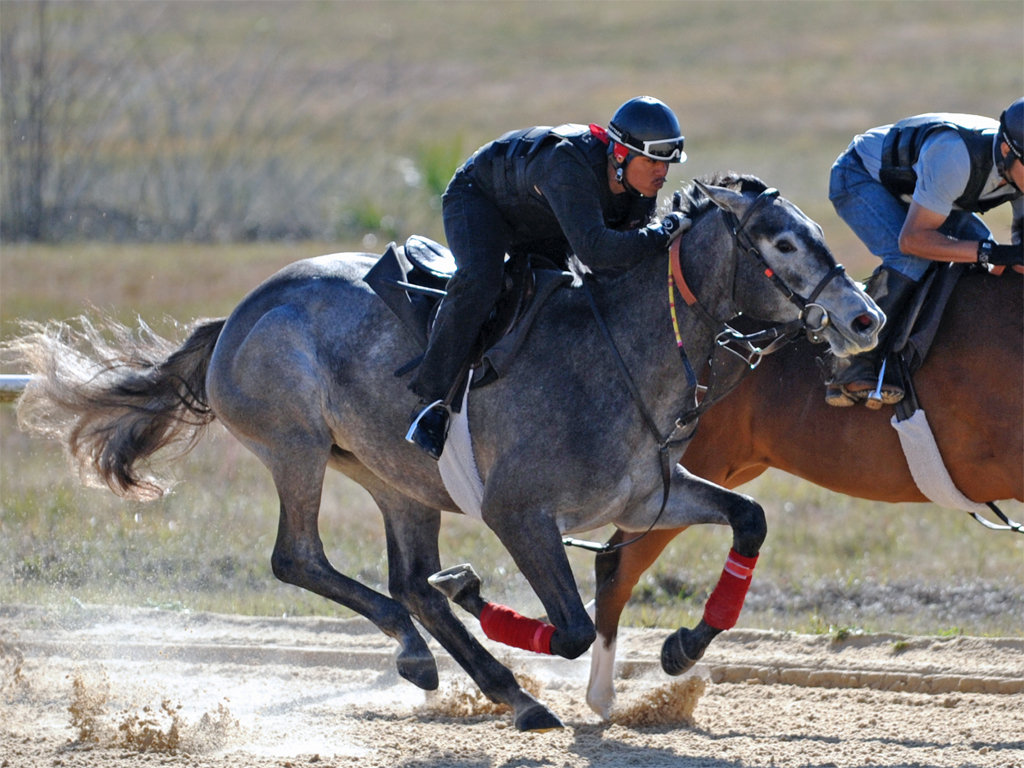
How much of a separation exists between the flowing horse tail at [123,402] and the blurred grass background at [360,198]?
2.60 feet

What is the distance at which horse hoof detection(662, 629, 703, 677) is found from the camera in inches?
205

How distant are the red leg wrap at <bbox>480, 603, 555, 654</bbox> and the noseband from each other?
1.23m

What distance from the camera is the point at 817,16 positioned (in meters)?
54.5

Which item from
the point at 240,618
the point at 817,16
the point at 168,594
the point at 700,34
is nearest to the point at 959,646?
the point at 240,618

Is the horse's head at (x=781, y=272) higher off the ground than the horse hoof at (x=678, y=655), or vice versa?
the horse's head at (x=781, y=272)

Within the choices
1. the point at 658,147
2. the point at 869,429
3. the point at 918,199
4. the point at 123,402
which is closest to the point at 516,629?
the point at 869,429

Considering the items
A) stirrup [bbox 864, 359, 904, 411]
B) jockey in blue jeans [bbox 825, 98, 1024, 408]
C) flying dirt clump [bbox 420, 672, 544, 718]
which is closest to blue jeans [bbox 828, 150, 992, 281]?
jockey in blue jeans [bbox 825, 98, 1024, 408]

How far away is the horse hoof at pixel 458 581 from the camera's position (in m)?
5.23

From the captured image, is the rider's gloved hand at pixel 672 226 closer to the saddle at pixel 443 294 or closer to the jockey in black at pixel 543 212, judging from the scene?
the jockey in black at pixel 543 212

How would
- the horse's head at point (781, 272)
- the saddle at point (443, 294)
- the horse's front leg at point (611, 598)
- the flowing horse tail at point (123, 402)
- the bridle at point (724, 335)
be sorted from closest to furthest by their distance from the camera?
the horse's head at point (781, 272), the bridle at point (724, 335), the saddle at point (443, 294), the horse's front leg at point (611, 598), the flowing horse tail at point (123, 402)

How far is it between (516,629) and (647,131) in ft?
6.40

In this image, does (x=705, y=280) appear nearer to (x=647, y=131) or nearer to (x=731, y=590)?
(x=647, y=131)

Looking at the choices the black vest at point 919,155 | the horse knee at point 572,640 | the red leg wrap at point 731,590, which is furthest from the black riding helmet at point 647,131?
the horse knee at point 572,640

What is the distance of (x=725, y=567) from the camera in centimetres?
512
